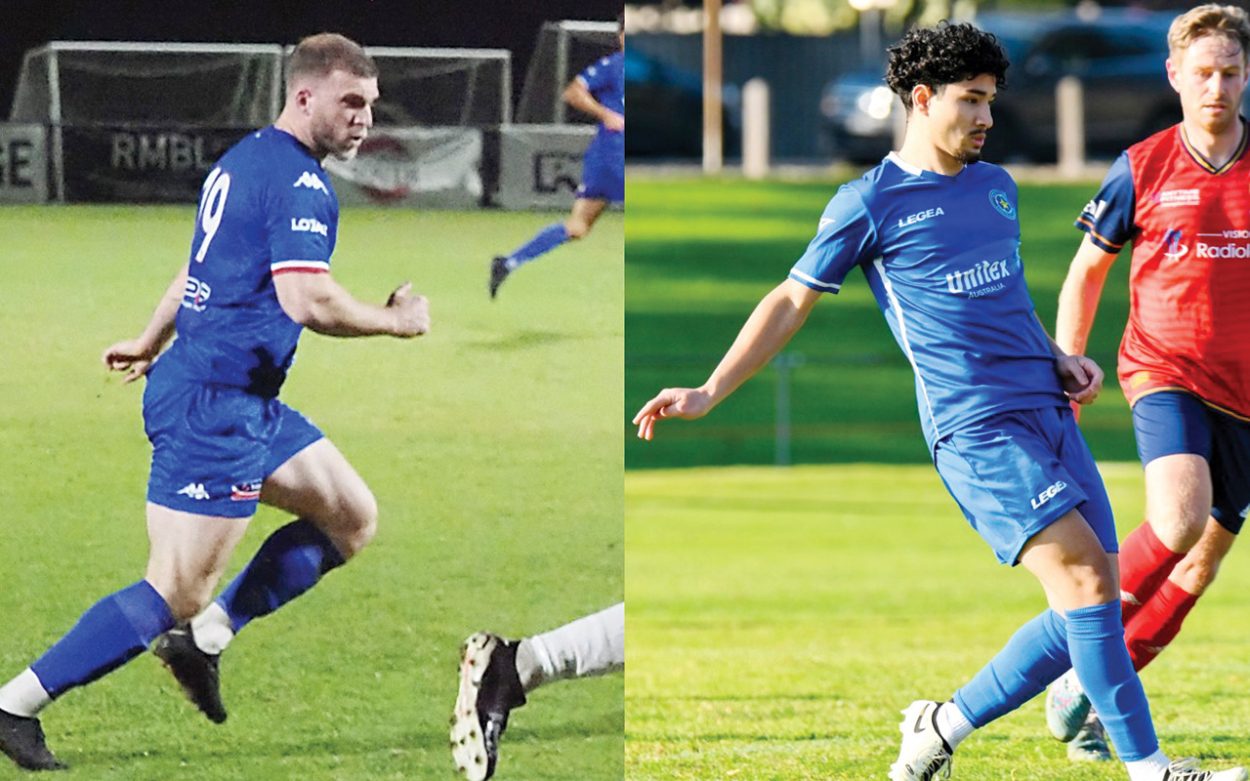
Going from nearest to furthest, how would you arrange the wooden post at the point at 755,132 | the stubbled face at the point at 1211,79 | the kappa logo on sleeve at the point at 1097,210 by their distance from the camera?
1. the stubbled face at the point at 1211,79
2. the kappa logo on sleeve at the point at 1097,210
3. the wooden post at the point at 755,132

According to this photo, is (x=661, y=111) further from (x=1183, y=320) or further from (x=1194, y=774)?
(x=1194, y=774)

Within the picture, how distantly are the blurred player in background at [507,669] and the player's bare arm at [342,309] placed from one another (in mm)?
857

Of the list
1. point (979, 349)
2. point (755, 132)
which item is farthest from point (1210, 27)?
point (755, 132)

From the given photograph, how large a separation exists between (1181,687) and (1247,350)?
2028 millimetres

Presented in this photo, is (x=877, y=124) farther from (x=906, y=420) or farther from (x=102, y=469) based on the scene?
(x=102, y=469)

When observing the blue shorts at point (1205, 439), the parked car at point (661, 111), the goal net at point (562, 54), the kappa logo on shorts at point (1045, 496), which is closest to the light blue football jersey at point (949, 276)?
the kappa logo on shorts at point (1045, 496)

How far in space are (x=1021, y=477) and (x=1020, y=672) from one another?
0.66 meters

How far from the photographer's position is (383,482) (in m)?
5.77

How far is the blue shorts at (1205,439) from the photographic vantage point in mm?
6797

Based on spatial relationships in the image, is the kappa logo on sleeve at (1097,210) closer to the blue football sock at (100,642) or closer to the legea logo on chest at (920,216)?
the legea logo on chest at (920,216)

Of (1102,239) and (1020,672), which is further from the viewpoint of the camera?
(1102,239)

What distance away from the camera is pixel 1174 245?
696 centimetres

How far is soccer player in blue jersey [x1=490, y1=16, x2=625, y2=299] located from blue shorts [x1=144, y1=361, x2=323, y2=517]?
2.47ft

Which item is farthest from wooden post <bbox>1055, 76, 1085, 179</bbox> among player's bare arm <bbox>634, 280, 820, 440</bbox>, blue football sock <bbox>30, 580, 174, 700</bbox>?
blue football sock <bbox>30, 580, 174, 700</bbox>
